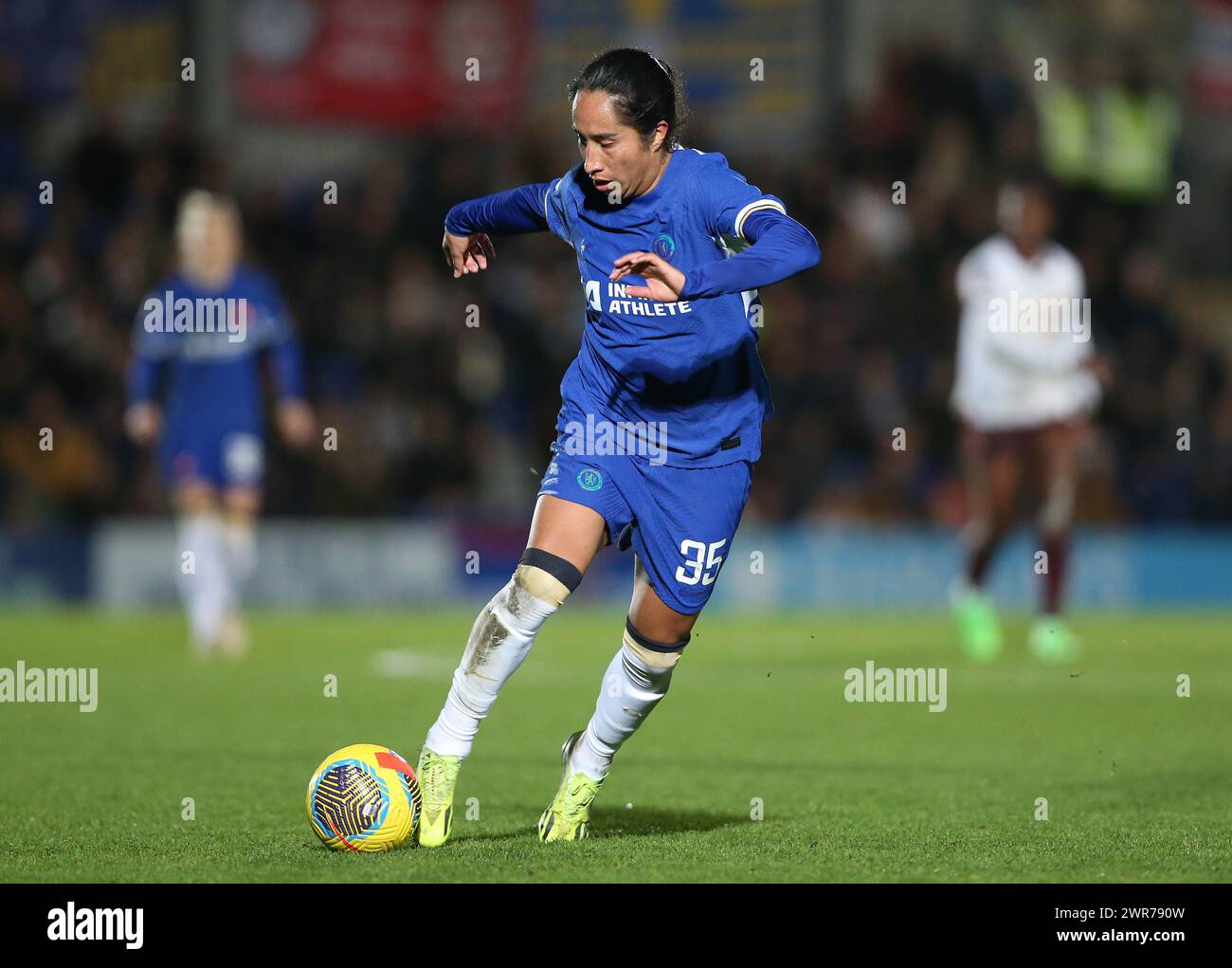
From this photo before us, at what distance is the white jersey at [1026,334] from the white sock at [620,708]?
22.1 feet

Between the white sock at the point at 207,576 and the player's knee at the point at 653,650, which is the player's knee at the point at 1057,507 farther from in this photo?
the player's knee at the point at 653,650

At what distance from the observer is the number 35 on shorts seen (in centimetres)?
533

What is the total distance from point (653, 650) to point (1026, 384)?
6.85 m

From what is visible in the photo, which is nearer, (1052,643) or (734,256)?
(734,256)

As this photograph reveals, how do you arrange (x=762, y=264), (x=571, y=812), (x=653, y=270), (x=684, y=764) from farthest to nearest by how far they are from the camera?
(x=684, y=764)
(x=571, y=812)
(x=762, y=264)
(x=653, y=270)

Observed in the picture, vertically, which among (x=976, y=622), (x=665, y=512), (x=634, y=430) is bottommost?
(x=976, y=622)

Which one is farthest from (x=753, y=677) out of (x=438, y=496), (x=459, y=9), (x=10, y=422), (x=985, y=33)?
(x=985, y=33)

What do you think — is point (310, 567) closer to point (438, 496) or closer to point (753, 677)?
point (438, 496)

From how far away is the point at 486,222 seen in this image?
5730 millimetres

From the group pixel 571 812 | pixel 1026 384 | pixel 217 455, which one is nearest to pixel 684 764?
pixel 571 812

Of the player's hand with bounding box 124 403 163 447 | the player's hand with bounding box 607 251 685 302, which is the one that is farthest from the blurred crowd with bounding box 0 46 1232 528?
the player's hand with bounding box 607 251 685 302

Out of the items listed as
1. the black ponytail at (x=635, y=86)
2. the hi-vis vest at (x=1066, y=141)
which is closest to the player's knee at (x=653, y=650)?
the black ponytail at (x=635, y=86)

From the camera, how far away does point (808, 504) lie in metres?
17.4

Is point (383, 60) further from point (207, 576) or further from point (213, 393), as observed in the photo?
point (207, 576)
